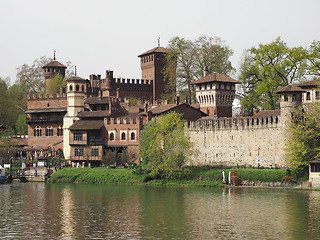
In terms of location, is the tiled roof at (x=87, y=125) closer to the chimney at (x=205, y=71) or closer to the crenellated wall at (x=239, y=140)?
the crenellated wall at (x=239, y=140)

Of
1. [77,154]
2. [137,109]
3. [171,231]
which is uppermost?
[137,109]

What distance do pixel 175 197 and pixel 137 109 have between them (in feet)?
94.7

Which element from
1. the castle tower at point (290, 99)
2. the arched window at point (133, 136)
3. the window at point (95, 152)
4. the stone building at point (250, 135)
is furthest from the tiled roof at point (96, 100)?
the castle tower at point (290, 99)

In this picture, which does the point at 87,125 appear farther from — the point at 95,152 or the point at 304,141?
the point at 304,141

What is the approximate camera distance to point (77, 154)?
72562 mm

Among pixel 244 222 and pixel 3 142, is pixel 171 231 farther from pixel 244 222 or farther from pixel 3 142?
pixel 3 142

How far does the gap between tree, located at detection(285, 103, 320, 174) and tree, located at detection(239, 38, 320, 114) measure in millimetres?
16015

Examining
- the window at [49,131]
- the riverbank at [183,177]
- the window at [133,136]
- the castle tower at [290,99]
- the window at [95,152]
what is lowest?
the riverbank at [183,177]

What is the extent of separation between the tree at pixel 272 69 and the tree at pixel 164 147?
14281 mm

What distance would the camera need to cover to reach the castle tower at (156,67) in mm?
95438

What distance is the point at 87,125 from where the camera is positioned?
72.2 metres

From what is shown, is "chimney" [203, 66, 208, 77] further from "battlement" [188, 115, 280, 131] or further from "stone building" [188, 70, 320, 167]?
"stone building" [188, 70, 320, 167]

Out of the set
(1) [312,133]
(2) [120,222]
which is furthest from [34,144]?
(2) [120,222]

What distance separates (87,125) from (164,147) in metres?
16.5
